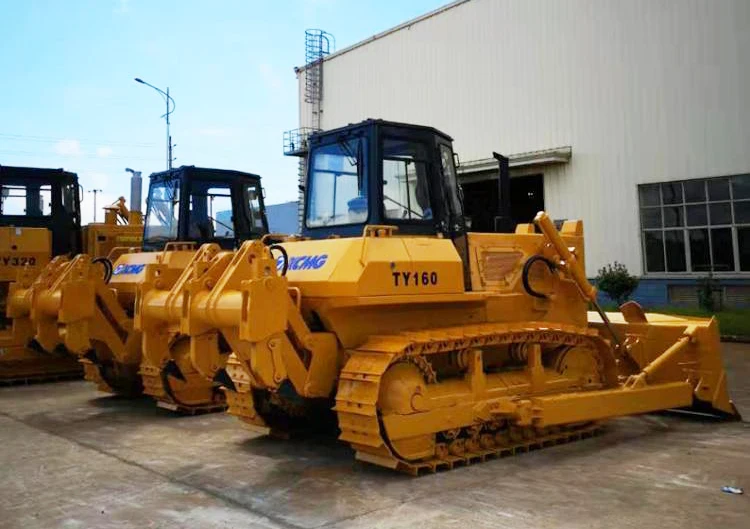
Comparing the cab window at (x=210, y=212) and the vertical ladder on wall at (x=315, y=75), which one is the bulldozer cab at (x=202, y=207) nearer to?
the cab window at (x=210, y=212)

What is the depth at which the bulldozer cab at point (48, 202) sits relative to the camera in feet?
40.8

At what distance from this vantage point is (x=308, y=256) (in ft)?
21.0

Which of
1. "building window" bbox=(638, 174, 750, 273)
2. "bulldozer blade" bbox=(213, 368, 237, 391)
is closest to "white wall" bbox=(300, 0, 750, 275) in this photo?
"building window" bbox=(638, 174, 750, 273)

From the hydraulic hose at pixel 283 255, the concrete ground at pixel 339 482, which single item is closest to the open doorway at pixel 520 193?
the concrete ground at pixel 339 482

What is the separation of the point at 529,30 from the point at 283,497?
19.7 metres

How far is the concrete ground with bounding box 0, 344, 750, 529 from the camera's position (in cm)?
470

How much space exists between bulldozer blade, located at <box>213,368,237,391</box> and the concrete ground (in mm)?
652

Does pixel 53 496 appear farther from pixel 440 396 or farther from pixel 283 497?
pixel 440 396

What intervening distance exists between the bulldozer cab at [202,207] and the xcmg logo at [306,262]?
3516 mm

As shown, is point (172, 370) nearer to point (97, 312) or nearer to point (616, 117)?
point (97, 312)

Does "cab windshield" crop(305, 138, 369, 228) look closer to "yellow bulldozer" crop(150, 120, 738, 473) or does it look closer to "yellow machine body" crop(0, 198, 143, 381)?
"yellow bulldozer" crop(150, 120, 738, 473)

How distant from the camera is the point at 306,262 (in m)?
6.35

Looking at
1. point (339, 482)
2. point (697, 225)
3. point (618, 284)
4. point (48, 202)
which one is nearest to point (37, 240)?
point (48, 202)

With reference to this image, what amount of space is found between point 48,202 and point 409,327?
911 cm
